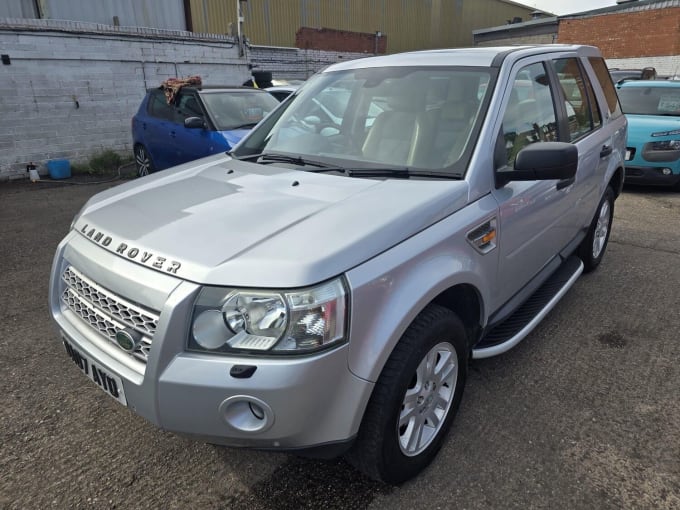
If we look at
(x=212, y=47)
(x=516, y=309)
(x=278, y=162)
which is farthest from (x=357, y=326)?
(x=212, y=47)

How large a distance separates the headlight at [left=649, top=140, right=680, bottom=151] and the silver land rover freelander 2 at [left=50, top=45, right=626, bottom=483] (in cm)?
492

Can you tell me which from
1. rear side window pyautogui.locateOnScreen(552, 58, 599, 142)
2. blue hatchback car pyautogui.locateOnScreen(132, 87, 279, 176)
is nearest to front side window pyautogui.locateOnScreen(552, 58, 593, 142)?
rear side window pyautogui.locateOnScreen(552, 58, 599, 142)

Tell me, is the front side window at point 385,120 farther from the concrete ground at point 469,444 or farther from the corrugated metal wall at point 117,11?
the corrugated metal wall at point 117,11

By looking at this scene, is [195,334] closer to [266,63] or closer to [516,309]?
[516,309]

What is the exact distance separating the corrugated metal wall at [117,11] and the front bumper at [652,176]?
11.5 meters

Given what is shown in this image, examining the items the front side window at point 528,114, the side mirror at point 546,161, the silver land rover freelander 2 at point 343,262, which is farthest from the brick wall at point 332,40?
the side mirror at point 546,161

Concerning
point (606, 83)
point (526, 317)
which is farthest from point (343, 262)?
point (606, 83)

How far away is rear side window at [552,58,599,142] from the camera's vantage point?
3371 millimetres

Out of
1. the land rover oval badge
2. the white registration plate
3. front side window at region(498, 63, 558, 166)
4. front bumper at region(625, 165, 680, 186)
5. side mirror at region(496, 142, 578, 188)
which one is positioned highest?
front side window at region(498, 63, 558, 166)

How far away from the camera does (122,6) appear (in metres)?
12.4

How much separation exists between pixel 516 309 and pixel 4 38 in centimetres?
975

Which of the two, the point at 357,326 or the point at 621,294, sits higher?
the point at 357,326

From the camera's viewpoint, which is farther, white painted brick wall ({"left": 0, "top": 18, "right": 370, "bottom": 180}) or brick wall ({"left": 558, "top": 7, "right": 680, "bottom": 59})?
brick wall ({"left": 558, "top": 7, "right": 680, "bottom": 59})

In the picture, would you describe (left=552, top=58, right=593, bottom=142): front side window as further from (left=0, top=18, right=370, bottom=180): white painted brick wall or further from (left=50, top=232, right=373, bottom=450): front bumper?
(left=0, top=18, right=370, bottom=180): white painted brick wall
